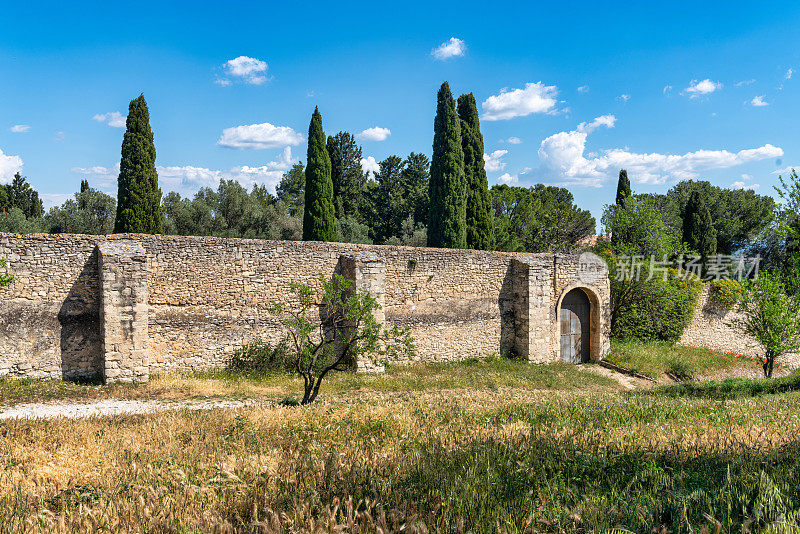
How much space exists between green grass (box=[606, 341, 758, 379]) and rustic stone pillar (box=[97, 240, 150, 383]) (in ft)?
56.5

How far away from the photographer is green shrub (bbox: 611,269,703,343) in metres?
22.4

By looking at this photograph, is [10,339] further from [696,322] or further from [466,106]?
[696,322]

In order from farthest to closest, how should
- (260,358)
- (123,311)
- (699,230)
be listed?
(699,230) < (260,358) < (123,311)

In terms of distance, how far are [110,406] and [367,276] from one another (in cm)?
750

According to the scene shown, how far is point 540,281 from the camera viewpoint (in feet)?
59.9

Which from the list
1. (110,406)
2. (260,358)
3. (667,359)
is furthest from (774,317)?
(110,406)

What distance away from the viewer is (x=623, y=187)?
35.9 m

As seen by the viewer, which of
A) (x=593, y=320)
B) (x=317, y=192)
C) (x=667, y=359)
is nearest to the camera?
(x=593, y=320)

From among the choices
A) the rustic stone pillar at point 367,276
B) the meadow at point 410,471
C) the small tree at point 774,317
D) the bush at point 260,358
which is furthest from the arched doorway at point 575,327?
the meadow at point 410,471

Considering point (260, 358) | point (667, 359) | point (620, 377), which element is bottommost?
point (620, 377)

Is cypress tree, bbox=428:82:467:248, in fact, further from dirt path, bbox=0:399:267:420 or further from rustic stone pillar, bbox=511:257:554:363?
dirt path, bbox=0:399:267:420

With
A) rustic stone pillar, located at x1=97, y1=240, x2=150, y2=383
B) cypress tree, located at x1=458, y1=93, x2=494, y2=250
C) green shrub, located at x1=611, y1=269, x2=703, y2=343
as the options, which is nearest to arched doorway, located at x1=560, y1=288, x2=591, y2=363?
green shrub, located at x1=611, y1=269, x2=703, y2=343

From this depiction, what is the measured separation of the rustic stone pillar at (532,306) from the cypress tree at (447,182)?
22.7ft

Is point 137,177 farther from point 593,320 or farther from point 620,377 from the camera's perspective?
point 620,377
